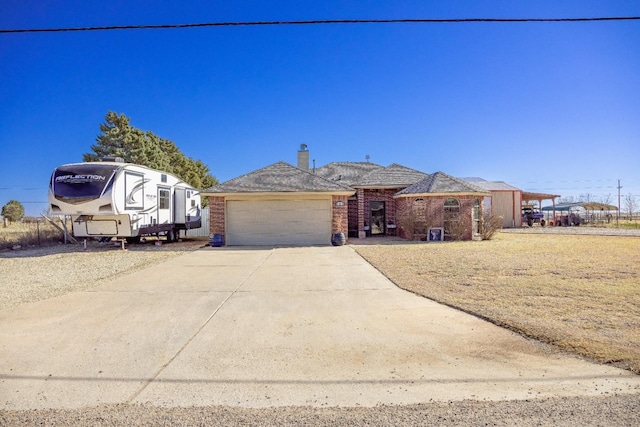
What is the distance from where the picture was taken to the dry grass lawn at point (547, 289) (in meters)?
4.61

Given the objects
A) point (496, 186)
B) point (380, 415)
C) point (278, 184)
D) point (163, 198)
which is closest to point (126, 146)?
→ point (163, 198)

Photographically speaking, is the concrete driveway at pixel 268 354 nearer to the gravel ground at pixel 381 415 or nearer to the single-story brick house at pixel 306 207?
the gravel ground at pixel 381 415

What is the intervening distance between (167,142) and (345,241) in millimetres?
31389

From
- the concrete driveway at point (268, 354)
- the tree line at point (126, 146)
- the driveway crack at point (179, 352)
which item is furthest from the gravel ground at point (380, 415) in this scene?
the tree line at point (126, 146)

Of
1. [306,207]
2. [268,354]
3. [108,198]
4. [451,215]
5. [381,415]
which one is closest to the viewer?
[381,415]

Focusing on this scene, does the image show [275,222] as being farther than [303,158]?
No

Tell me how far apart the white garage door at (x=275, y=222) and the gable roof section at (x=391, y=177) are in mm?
4677

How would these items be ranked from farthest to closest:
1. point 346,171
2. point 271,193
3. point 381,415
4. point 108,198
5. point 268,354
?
1. point 346,171
2. point 271,193
3. point 108,198
4. point 268,354
5. point 381,415

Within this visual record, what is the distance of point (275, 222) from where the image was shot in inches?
685

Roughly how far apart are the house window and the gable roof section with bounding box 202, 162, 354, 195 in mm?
5161

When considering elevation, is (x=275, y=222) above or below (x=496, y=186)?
below

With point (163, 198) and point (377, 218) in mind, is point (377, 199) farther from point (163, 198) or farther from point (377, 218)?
point (163, 198)

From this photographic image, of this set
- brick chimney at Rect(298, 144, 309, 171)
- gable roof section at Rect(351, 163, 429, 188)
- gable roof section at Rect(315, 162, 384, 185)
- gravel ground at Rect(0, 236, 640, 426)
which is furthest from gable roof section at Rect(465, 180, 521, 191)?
gravel ground at Rect(0, 236, 640, 426)

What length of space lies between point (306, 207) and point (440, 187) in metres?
6.85
